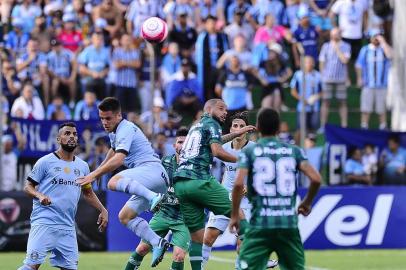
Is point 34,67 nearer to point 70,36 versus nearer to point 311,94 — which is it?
point 70,36

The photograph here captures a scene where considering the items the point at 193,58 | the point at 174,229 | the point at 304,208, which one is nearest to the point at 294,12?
the point at 193,58

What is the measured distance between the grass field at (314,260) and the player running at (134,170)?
3625 millimetres

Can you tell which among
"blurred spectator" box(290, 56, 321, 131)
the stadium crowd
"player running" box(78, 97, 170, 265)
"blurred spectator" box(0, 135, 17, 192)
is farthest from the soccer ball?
"blurred spectator" box(290, 56, 321, 131)

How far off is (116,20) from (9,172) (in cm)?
606

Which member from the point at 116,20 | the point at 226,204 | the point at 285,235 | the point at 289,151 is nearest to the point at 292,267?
the point at 285,235

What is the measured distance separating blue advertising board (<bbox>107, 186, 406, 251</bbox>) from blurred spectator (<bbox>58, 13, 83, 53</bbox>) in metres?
5.76

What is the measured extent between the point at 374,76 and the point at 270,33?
2.67 m

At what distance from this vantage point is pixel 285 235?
10.4 m

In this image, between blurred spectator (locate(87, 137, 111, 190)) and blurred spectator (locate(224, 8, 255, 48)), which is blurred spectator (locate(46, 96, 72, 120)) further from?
blurred spectator (locate(224, 8, 255, 48))

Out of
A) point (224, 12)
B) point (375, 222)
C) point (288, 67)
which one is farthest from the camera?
point (224, 12)

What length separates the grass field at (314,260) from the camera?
18000 millimetres

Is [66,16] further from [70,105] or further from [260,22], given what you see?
[260,22]

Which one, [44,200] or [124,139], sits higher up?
[124,139]

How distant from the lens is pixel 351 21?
2577 cm
